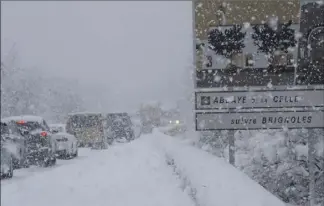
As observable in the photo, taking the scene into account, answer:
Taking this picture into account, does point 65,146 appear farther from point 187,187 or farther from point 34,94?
point 34,94

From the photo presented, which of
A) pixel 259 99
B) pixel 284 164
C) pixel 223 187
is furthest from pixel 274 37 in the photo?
pixel 284 164

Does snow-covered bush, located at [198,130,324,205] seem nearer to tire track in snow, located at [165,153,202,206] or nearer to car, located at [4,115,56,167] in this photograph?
tire track in snow, located at [165,153,202,206]

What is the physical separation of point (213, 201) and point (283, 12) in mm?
3259

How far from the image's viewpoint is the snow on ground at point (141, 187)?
610 cm

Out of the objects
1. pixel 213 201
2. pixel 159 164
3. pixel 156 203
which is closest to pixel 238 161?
pixel 159 164

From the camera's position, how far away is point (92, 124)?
1723 centimetres

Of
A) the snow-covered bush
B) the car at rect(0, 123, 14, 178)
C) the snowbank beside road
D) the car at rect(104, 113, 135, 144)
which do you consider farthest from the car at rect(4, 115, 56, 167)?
the car at rect(104, 113, 135, 144)

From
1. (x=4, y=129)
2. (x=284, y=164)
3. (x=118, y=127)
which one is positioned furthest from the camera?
(x=118, y=127)

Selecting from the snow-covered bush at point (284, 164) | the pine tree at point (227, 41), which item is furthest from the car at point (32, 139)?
the snow-covered bush at point (284, 164)

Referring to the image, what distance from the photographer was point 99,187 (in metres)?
9.16

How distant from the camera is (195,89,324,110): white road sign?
7.72 metres

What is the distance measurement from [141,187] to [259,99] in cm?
308

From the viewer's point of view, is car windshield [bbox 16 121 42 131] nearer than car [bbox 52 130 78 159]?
Yes

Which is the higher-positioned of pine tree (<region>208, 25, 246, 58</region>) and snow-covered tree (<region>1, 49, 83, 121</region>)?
pine tree (<region>208, 25, 246, 58</region>)
